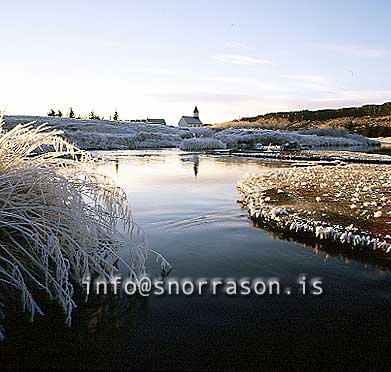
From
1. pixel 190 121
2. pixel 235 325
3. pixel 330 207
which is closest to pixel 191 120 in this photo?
pixel 190 121

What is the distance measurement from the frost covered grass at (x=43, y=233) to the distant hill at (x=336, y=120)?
6624 cm

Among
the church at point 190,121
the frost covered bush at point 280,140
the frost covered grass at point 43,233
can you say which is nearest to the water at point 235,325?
the frost covered grass at point 43,233

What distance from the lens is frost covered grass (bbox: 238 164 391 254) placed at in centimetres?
509

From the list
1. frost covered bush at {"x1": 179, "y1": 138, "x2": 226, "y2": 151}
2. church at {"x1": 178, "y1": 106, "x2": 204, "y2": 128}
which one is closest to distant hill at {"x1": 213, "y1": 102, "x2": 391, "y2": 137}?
church at {"x1": 178, "y1": 106, "x2": 204, "y2": 128}

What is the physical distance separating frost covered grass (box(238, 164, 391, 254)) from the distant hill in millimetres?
59903

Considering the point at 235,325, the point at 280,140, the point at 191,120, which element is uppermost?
the point at 191,120

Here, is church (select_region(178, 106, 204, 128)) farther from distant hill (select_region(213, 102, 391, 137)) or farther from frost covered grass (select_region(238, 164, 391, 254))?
frost covered grass (select_region(238, 164, 391, 254))

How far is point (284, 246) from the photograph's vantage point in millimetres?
5012

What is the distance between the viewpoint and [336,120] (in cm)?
8281

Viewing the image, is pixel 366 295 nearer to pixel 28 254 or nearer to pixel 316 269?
pixel 316 269

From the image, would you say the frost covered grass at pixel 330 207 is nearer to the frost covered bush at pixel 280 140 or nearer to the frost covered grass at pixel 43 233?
the frost covered grass at pixel 43 233

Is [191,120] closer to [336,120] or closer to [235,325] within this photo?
[336,120]

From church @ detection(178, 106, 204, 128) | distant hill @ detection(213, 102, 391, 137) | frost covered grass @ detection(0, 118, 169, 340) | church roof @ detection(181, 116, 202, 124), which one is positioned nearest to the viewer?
frost covered grass @ detection(0, 118, 169, 340)

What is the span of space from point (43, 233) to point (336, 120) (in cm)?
8592
